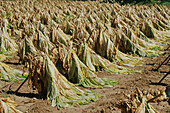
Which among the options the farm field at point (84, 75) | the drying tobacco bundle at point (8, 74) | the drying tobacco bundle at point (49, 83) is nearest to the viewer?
the farm field at point (84, 75)

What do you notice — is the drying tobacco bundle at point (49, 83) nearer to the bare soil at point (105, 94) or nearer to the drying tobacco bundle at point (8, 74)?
the bare soil at point (105, 94)

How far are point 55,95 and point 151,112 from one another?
339cm

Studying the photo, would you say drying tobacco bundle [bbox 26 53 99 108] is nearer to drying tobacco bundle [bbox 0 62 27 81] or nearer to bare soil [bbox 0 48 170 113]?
bare soil [bbox 0 48 170 113]

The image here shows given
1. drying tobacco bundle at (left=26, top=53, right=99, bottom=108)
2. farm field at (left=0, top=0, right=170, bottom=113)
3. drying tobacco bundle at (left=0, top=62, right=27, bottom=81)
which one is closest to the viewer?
farm field at (left=0, top=0, right=170, bottom=113)

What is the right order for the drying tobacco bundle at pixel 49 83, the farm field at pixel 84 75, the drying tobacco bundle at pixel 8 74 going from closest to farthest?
the farm field at pixel 84 75, the drying tobacco bundle at pixel 49 83, the drying tobacco bundle at pixel 8 74

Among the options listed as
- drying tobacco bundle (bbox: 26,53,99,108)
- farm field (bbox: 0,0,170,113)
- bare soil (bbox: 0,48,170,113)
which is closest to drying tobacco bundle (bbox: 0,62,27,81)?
farm field (bbox: 0,0,170,113)

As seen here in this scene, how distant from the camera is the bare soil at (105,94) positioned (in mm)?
6344

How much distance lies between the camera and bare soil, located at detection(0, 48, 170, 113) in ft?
20.8

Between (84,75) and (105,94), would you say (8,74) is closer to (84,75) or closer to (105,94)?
(84,75)

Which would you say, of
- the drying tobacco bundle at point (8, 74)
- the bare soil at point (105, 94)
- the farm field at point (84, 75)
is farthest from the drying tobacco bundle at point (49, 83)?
the drying tobacco bundle at point (8, 74)

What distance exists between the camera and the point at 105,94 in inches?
289

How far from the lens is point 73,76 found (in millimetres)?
8062

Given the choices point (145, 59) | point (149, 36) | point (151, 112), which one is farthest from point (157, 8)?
point (151, 112)

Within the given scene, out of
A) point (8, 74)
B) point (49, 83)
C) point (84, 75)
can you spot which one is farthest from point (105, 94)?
point (8, 74)
